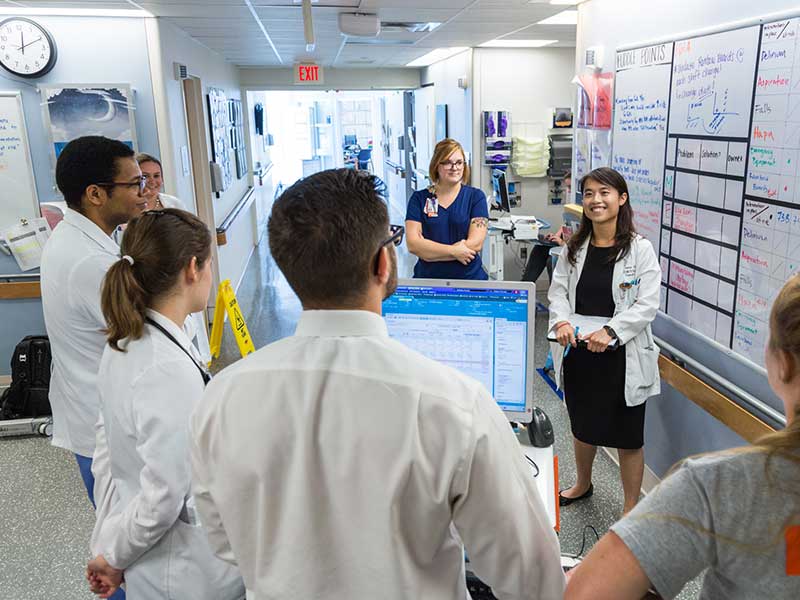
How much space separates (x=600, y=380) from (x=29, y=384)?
3472mm

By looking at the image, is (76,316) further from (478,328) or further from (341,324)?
(341,324)

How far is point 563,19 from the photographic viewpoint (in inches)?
186

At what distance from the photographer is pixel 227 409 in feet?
2.95

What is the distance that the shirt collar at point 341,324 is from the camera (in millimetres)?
907

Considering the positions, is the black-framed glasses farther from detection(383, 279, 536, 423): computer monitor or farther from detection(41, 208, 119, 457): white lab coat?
detection(41, 208, 119, 457): white lab coat

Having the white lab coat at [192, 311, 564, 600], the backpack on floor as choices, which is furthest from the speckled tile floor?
the white lab coat at [192, 311, 564, 600]

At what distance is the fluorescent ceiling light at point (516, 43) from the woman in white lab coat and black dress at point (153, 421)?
5.32m

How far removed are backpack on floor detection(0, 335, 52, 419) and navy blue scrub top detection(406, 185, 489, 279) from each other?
2536mm

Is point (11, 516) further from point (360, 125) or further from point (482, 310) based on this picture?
point (360, 125)

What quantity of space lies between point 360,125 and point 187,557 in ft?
56.0

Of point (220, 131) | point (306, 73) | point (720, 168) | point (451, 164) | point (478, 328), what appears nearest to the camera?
point (478, 328)

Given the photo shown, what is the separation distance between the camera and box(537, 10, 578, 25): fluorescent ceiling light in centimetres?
448

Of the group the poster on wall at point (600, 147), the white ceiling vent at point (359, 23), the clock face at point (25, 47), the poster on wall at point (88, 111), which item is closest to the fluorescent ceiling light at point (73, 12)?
the clock face at point (25, 47)

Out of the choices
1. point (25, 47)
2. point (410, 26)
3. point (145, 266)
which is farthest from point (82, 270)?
point (410, 26)
